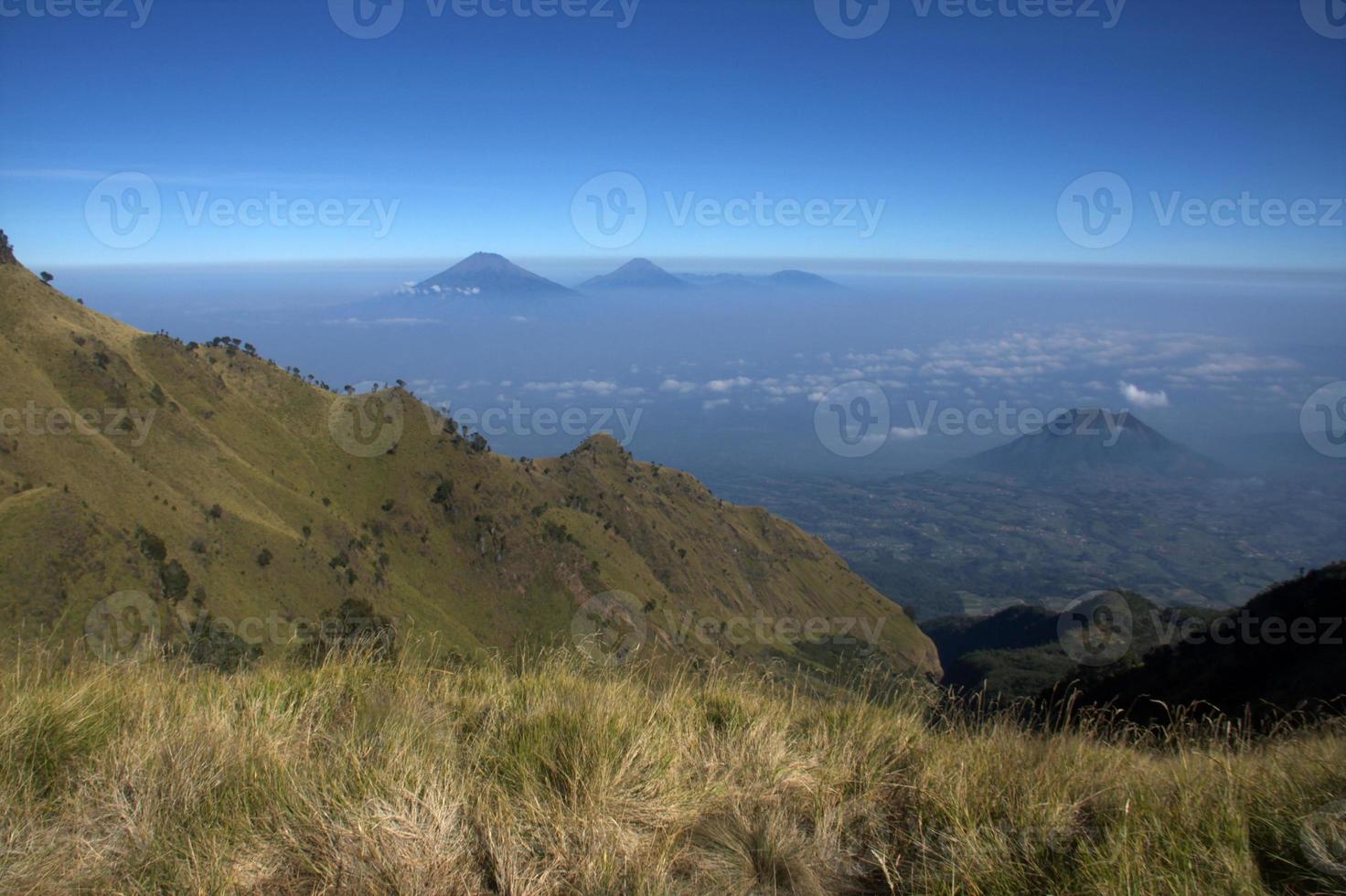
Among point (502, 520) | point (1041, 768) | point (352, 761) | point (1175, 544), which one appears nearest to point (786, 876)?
point (1041, 768)

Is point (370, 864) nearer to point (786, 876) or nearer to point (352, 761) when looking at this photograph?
point (352, 761)

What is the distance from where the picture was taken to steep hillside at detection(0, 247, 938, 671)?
4094cm

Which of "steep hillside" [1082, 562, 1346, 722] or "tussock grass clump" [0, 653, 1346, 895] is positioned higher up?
"tussock grass clump" [0, 653, 1346, 895]

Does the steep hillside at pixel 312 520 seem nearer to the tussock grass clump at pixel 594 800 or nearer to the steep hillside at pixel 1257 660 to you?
the steep hillside at pixel 1257 660

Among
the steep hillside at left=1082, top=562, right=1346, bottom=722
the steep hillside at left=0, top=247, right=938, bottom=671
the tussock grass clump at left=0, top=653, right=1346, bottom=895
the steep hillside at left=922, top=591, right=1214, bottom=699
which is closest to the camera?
the tussock grass clump at left=0, top=653, right=1346, bottom=895

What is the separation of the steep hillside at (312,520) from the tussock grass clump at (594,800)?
2355cm

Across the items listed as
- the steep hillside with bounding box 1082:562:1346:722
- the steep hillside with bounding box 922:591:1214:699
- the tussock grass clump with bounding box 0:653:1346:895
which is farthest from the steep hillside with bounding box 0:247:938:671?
the tussock grass clump with bounding box 0:653:1346:895

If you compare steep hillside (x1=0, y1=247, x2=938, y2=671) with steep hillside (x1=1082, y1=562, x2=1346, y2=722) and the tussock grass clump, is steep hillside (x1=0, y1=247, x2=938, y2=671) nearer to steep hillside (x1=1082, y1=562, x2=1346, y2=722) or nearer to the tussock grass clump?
steep hillside (x1=1082, y1=562, x2=1346, y2=722)

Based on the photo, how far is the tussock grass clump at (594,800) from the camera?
2604 mm

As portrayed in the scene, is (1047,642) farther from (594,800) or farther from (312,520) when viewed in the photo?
(594,800)

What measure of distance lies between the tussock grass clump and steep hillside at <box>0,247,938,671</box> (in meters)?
23.5

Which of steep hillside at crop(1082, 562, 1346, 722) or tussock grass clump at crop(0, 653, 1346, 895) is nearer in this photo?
tussock grass clump at crop(0, 653, 1346, 895)

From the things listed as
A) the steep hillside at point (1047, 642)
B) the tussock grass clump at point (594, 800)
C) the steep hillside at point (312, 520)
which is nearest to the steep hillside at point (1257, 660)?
the steep hillside at point (1047, 642)

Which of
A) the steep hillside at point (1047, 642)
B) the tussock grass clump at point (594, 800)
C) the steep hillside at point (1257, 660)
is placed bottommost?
the steep hillside at point (1047, 642)
